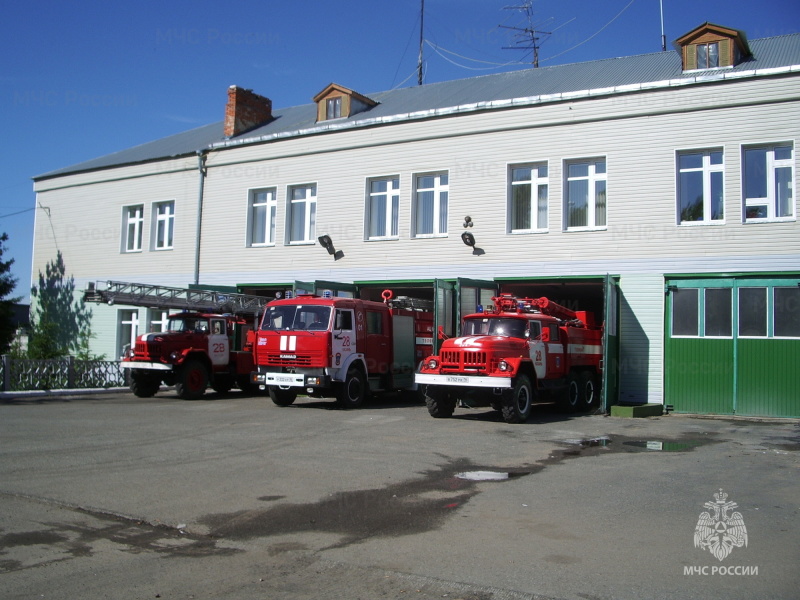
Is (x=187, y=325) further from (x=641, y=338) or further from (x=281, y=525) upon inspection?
(x=281, y=525)

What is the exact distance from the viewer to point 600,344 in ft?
60.4

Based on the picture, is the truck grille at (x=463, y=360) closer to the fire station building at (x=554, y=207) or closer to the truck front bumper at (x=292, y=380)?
the truck front bumper at (x=292, y=380)

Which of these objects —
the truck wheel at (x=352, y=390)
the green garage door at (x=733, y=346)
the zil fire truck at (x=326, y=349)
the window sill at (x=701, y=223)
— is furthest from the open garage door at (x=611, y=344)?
the truck wheel at (x=352, y=390)

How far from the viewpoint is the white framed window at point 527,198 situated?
64.4 ft

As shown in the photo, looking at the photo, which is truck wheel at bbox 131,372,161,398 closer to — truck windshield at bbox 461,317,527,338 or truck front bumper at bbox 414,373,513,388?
truck front bumper at bbox 414,373,513,388

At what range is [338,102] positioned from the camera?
2412cm

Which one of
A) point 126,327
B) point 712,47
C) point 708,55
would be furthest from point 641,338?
point 126,327

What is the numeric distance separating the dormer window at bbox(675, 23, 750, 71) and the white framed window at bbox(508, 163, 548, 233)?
4.61 meters

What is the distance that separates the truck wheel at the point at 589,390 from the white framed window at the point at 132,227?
17448 mm

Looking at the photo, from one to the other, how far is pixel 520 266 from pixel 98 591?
51.7 ft

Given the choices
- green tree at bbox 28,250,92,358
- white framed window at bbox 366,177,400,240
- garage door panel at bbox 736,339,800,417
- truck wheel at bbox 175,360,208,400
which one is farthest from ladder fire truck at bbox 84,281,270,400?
garage door panel at bbox 736,339,800,417

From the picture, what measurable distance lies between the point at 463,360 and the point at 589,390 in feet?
15.9

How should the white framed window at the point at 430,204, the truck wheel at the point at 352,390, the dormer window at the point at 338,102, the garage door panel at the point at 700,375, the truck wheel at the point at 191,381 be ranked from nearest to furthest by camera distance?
the truck wheel at the point at 352,390
the garage door panel at the point at 700,375
the truck wheel at the point at 191,381
the white framed window at the point at 430,204
the dormer window at the point at 338,102

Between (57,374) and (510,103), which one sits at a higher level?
(510,103)
